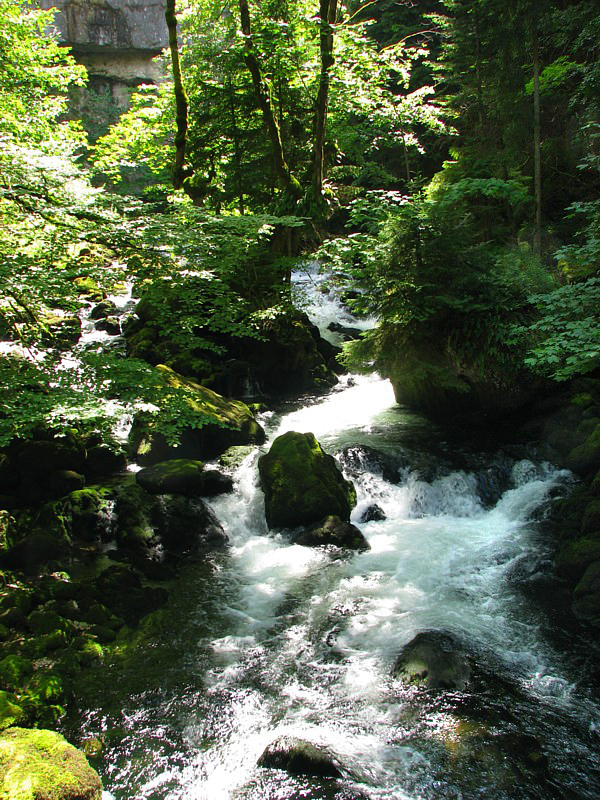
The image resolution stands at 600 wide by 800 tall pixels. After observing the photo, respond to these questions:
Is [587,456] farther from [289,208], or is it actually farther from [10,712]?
[10,712]

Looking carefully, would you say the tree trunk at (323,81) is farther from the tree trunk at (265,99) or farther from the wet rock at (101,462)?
the wet rock at (101,462)

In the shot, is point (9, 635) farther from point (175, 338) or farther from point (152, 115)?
point (152, 115)

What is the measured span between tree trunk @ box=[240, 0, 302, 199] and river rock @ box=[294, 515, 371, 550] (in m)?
8.41

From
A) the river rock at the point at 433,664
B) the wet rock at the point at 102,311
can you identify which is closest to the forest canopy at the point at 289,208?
the wet rock at the point at 102,311

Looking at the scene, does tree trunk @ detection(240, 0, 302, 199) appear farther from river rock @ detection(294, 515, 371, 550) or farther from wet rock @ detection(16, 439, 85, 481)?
river rock @ detection(294, 515, 371, 550)

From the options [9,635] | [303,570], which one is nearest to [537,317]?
[303,570]

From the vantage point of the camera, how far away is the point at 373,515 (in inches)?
355

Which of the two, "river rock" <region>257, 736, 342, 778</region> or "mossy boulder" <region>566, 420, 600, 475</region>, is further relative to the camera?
"mossy boulder" <region>566, 420, 600, 475</region>

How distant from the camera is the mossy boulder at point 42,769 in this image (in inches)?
130

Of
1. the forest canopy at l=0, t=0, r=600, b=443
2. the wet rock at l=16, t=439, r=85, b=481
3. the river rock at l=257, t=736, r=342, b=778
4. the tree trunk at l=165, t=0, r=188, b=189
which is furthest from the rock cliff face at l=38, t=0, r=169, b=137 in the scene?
the river rock at l=257, t=736, r=342, b=778

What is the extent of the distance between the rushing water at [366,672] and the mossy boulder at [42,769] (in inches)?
20.6

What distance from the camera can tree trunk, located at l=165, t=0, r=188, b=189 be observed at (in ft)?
36.3

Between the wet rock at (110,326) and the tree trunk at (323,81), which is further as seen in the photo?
the wet rock at (110,326)

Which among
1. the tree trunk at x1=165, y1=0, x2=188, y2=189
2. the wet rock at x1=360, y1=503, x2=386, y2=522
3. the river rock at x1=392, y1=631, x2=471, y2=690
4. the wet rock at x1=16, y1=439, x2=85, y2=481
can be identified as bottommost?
the river rock at x1=392, y1=631, x2=471, y2=690
